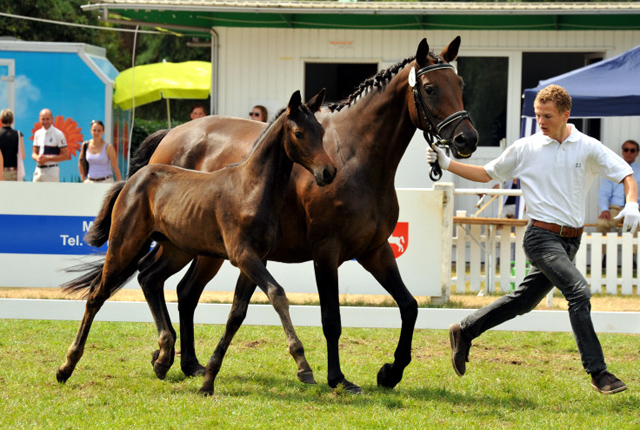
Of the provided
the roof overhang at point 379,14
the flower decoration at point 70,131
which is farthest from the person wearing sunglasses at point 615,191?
the flower decoration at point 70,131

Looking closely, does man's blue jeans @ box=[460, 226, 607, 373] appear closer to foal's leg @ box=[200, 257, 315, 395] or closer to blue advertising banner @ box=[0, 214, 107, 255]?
foal's leg @ box=[200, 257, 315, 395]

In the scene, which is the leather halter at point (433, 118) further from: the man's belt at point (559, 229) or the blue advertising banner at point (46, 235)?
the blue advertising banner at point (46, 235)

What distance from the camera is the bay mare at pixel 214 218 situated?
565 centimetres

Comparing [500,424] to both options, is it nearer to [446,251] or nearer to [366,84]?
[366,84]

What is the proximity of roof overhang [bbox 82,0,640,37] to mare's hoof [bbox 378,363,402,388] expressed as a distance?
8224 mm

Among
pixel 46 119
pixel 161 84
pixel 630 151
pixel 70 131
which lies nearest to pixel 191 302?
pixel 46 119

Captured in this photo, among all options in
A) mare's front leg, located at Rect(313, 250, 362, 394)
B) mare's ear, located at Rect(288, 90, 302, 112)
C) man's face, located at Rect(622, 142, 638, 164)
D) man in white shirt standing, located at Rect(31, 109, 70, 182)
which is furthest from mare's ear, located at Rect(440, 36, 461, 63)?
man in white shirt standing, located at Rect(31, 109, 70, 182)

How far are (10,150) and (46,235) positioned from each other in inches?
152

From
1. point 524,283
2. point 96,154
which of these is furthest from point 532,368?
point 96,154

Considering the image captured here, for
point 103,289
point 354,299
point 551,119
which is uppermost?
point 551,119

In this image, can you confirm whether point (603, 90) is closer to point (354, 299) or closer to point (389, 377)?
point (354, 299)

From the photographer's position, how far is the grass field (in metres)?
5.19

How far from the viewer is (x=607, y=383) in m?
5.43

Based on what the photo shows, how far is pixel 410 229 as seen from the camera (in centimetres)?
989
